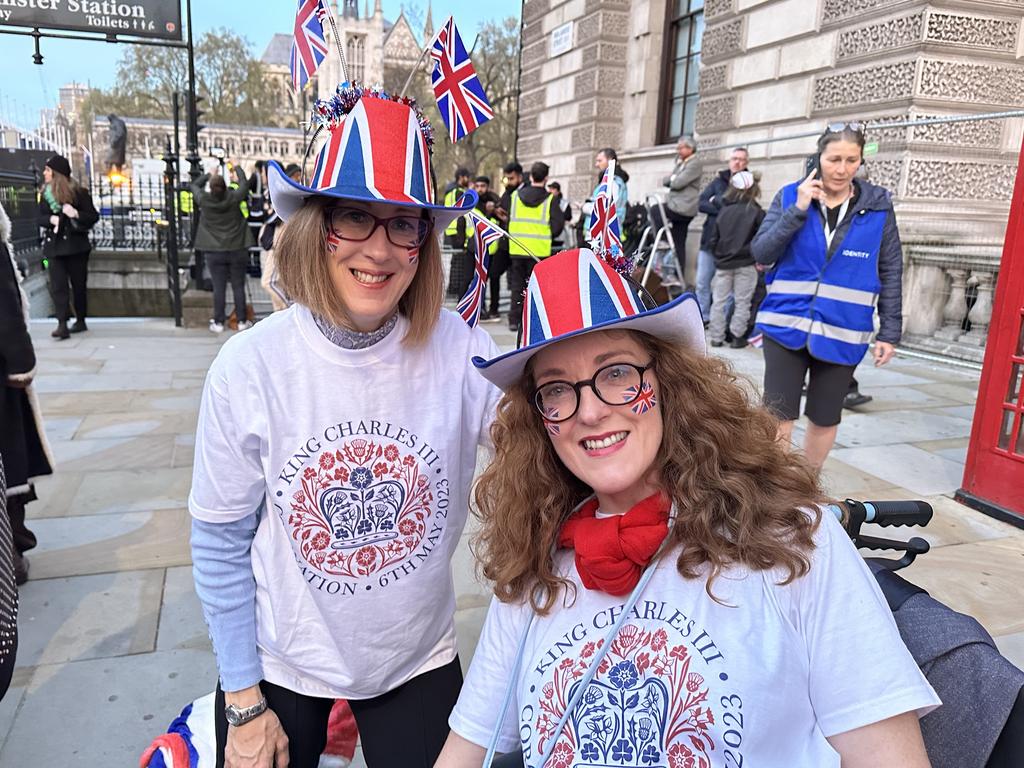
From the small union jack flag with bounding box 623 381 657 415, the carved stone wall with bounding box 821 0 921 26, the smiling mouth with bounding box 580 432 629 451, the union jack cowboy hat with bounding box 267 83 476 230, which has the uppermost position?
the carved stone wall with bounding box 821 0 921 26

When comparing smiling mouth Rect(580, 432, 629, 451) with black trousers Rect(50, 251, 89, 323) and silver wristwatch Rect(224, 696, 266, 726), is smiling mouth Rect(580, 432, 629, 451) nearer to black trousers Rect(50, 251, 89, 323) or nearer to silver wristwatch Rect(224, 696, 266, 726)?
silver wristwatch Rect(224, 696, 266, 726)

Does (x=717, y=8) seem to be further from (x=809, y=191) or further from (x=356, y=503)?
(x=356, y=503)

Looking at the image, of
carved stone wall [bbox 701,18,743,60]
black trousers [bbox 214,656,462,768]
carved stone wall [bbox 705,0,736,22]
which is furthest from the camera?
carved stone wall [bbox 705,0,736,22]

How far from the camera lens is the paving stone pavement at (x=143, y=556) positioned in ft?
8.71

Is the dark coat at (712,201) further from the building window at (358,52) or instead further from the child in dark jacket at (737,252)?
the building window at (358,52)

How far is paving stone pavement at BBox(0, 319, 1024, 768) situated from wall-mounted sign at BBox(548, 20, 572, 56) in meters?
11.1

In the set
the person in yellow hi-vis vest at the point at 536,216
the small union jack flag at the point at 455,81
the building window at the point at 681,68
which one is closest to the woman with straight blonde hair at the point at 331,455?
the small union jack flag at the point at 455,81

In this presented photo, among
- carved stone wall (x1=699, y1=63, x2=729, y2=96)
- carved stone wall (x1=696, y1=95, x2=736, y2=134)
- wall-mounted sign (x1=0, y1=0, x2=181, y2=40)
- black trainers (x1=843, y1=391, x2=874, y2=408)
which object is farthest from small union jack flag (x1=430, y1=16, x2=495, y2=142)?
carved stone wall (x1=699, y1=63, x2=729, y2=96)

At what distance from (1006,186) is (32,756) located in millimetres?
10124

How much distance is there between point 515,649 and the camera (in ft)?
5.08

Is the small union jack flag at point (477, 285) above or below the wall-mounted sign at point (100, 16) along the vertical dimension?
below

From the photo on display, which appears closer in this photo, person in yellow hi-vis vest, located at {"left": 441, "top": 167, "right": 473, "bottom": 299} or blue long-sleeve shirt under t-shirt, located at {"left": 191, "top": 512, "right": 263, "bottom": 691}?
blue long-sleeve shirt under t-shirt, located at {"left": 191, "top": 512, "right": 263, "bottom": 691}

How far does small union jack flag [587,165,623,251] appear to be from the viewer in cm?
164

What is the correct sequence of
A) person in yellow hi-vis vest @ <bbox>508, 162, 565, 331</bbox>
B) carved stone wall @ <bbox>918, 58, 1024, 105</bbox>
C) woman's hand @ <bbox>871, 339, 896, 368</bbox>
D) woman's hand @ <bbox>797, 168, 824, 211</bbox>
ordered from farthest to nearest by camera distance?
person in yellow hi-vis vest @ <bbox>508, 162, 565, 331</bbox>
carved stone wall @ <bbox>918, 58, 1024, 105</bbox>
woman's hand @ <bbox>871, 339, 896, 368</bbox>
woman's hand @ <bbox>797, 168, 824, 211</bbox>
